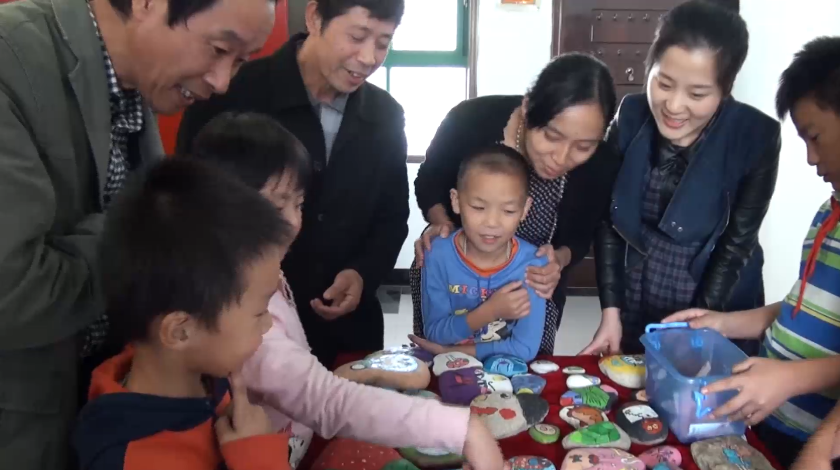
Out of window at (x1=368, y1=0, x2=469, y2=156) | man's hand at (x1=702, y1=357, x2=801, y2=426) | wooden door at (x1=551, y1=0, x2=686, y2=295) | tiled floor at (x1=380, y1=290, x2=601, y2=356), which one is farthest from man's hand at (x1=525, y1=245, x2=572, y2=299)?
window at (x1=368, y1=0, x2=469, y2=156)

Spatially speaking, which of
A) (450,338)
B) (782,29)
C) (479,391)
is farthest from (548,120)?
(782,29)

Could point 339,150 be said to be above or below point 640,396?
above

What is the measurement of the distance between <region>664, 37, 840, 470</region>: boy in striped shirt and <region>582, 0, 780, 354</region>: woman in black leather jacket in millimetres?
223

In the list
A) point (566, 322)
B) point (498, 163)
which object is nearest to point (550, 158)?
point (498, 163)

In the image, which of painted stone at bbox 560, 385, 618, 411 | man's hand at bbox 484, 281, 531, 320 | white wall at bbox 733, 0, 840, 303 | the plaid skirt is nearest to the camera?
painted stone at bbox 560, 385, 618, 411

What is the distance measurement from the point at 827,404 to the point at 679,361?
26 centimetres

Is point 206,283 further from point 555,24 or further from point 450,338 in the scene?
point 555,24

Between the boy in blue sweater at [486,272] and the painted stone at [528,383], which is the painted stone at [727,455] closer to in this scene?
the painted stone at [528,383]

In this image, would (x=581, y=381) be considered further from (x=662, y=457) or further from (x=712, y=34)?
(x=712, y=34)

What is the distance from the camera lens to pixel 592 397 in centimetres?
113

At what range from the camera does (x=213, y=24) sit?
2.95 ft

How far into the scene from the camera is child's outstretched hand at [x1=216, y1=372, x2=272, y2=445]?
82cm

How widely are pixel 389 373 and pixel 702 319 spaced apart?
0.66 meters

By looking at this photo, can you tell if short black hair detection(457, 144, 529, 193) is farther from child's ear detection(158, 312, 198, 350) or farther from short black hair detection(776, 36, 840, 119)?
child's ear detection(158, 312, 198, 350)
